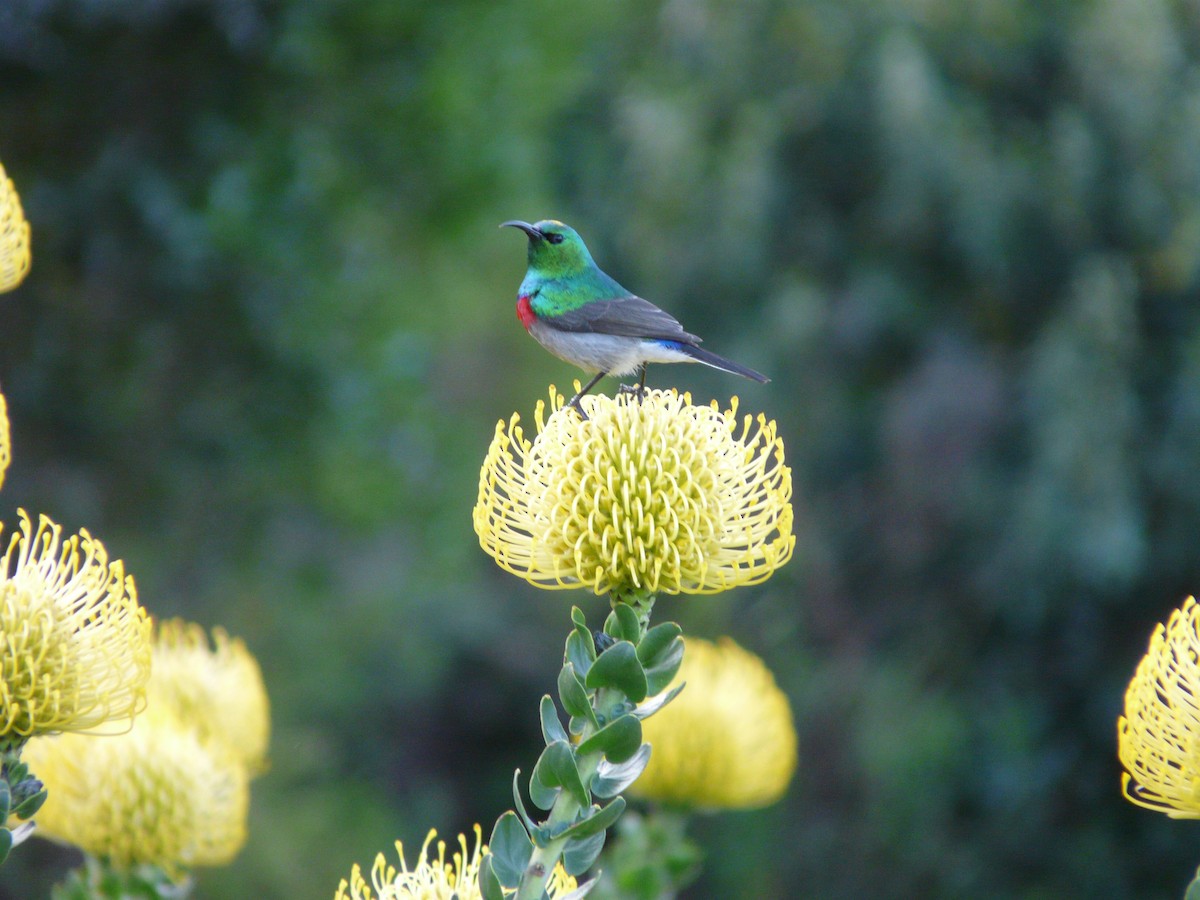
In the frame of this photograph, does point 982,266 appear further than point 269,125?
Yes

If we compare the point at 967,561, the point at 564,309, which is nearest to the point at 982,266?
the point at 967,561

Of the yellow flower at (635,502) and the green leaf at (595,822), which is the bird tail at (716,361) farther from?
the green leaf at (595,822)

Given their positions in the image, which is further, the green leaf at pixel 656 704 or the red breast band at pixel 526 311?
the red breast band at pixel 526 311

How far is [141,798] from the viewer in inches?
148

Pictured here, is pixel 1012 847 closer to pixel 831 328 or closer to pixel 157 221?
pixel 831 328

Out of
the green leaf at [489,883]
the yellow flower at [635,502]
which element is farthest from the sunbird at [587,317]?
the green leaf at [489,883]

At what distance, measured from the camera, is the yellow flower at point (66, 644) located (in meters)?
2.60

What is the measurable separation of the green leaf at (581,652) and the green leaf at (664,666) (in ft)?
0.40

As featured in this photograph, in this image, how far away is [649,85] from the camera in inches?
596

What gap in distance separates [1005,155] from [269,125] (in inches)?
281

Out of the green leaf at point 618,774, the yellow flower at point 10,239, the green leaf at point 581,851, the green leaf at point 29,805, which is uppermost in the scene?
the yellow flower at point 10,239

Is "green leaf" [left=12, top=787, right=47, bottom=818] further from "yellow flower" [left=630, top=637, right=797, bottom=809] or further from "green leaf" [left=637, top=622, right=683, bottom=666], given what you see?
"yellow flower" [left=630, top=637, right=797, bottom=809]

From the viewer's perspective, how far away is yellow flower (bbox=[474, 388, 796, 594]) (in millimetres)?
2766

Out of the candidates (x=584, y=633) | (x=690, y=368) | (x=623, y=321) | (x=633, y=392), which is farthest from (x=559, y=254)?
(x=690, y=368)
